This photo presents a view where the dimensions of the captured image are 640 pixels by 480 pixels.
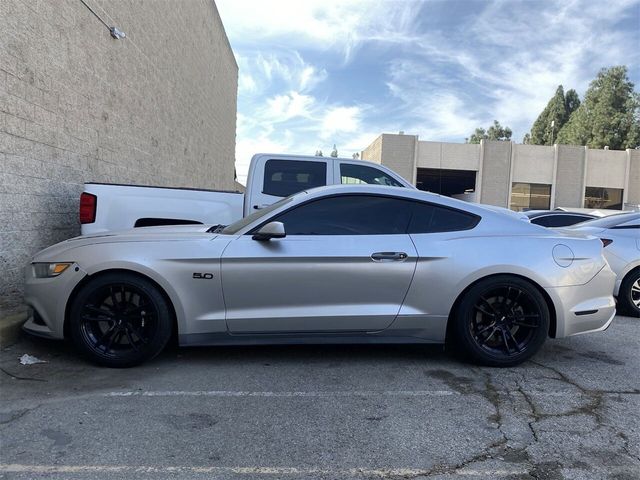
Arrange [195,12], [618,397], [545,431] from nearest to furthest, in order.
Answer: [545,431]
[618,397]
[195,12]

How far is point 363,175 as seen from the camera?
704cm

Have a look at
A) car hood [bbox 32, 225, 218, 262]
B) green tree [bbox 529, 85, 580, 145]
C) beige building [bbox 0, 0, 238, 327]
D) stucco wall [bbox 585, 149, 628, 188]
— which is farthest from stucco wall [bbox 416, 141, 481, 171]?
car hood [bbox 32, 225, 218, 262]

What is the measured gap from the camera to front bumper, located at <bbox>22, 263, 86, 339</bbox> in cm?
404

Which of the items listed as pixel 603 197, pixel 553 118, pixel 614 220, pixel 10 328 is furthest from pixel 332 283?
pixel 553 118

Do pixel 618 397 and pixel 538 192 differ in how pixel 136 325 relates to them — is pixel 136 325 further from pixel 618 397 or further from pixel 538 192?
pixel 538 192

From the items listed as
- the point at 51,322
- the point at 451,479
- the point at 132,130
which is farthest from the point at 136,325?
the point at 132,130

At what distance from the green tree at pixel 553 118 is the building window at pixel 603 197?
79.6ft

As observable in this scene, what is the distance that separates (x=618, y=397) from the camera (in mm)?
3795

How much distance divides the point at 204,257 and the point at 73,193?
4219 millimetres

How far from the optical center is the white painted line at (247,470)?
105 inches

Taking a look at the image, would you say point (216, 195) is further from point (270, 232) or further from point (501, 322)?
point (501, 322)

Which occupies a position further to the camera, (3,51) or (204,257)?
(3,51)

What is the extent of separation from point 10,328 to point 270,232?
265 cm

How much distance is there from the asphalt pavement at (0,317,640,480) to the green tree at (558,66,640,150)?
45.4 metres
